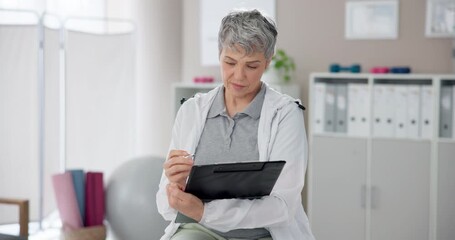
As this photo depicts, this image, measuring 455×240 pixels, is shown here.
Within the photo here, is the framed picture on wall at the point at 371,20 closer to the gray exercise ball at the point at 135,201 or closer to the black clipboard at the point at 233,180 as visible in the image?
the gray exercise ball at the point at 135,201

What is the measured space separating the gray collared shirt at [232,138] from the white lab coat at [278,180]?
1.0 inches

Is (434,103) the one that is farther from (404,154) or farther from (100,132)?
(100,132)

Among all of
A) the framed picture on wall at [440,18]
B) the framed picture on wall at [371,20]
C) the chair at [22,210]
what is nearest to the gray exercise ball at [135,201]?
the chair at [22,210]

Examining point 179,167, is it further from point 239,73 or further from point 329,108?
point 329,108

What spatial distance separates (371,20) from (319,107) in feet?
2.13

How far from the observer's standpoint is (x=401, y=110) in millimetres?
3928

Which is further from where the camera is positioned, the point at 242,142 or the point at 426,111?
the point at 426,111

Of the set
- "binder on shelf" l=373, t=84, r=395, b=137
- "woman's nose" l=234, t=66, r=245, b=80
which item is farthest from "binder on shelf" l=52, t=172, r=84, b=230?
"woman's nose" l=234, t=66, r=245, b=80

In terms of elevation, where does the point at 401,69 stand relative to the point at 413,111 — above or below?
above

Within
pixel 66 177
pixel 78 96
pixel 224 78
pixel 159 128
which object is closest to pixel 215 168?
pixel 224 78

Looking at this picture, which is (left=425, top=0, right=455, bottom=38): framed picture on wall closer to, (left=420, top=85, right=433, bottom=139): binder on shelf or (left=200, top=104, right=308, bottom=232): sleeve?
(left=420, top=85, right=433, bottom=139): binder on shelf

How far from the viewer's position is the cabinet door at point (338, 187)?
13.2ft

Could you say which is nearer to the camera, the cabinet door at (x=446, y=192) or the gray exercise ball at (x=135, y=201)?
the gray exercise ball at (x=135, y=201)

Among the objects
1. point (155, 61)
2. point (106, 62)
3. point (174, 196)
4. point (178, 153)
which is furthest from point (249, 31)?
point (155, 61)
